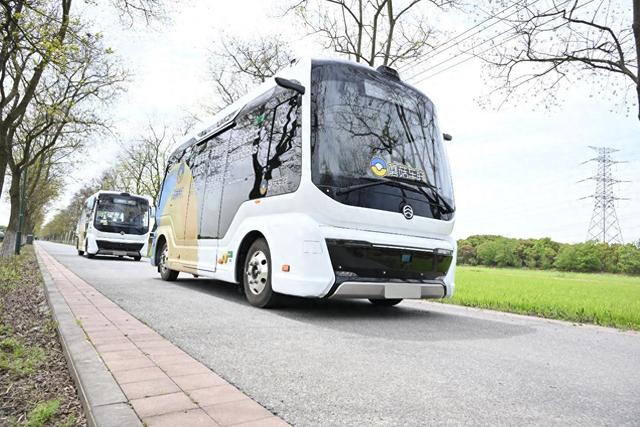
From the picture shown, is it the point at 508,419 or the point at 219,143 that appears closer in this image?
the point at 508,419

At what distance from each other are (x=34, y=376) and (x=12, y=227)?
22651 mm

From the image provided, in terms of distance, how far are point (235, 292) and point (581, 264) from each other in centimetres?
6224

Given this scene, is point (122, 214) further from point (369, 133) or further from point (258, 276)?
point (369, 133)

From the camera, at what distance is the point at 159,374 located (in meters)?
2.80

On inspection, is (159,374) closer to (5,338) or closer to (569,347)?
(5,338)

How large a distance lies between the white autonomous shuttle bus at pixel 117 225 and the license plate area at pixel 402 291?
58.0 feet

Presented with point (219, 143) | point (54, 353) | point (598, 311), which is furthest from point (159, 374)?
point (598, 311)

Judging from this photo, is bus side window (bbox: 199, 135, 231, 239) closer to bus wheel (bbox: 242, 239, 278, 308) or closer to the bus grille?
bus wheel (bbox: 242, 239, 278, 308)

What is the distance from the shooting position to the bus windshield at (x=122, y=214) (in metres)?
21.5

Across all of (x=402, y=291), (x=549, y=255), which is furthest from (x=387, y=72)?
(x=549, y=255)

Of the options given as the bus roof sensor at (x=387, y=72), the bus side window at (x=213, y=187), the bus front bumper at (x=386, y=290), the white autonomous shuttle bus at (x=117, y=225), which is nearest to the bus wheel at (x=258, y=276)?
the bus front bumper at (x=386, y=290)

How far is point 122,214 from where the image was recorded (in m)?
22.0

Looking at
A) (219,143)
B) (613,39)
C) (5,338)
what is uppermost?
(613,39)

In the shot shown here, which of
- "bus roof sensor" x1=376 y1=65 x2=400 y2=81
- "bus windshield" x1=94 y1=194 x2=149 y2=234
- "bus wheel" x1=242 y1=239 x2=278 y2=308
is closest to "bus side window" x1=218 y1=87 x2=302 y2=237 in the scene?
"bus wheel" x1=242 y1=239 x2=278 y2=308
